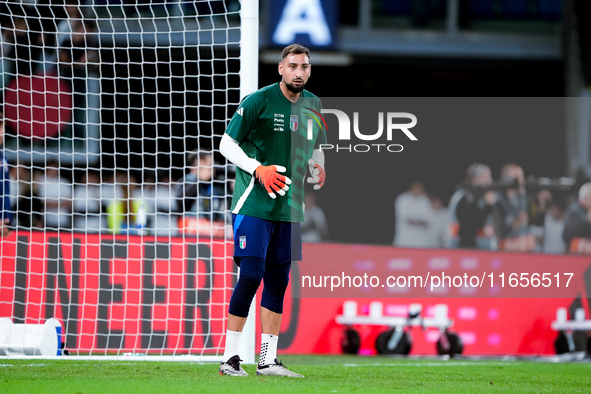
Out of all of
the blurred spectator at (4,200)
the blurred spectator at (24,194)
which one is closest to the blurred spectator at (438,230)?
the blurred spectator at (24,194)

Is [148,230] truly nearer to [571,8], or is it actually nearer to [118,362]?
[118,362]

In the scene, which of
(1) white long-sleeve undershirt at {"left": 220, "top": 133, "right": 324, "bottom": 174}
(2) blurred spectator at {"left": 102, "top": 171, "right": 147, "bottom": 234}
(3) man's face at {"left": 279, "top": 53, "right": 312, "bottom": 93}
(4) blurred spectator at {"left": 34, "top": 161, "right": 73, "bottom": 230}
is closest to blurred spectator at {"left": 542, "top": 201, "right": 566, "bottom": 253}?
(2) blurred spectator at {"left": 102, "top": 171, "right": 147, "bottom": 234}

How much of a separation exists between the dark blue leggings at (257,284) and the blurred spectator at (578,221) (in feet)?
19.0

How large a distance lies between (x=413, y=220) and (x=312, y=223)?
1360 millimetres

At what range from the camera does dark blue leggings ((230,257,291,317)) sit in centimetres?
477

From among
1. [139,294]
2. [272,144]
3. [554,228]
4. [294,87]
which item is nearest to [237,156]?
[272,144]

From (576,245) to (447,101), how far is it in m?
8.52

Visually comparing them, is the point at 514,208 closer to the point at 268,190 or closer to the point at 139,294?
the point at 139,294

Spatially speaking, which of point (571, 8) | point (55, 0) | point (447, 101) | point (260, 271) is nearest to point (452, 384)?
point (260, 271)

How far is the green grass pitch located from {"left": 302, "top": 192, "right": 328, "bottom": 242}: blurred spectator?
4.48 m

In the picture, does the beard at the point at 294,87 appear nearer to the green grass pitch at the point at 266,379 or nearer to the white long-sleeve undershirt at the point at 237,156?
the white long-sleeve undershirt at the point at 237,156

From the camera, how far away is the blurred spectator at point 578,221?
9.74 m

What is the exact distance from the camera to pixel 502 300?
8.77 m

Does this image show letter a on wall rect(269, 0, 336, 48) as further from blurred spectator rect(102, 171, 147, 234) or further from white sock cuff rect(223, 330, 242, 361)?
white sock cuff rect(223, 330, 242, 361)
